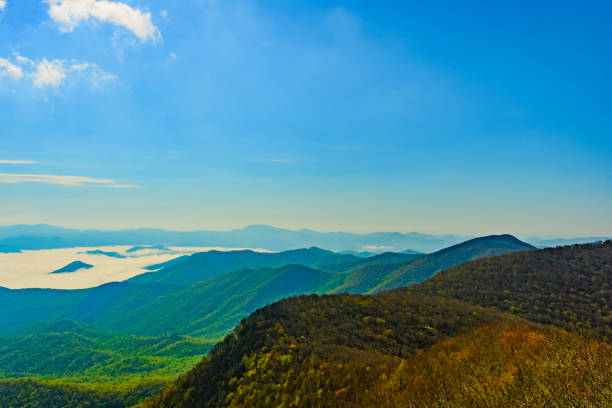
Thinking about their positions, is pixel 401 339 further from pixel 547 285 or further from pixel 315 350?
pixel 547 285

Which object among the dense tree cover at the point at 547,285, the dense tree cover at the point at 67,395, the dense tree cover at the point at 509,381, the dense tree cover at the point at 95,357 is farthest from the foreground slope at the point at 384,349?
the dense tree cover at the point at 95,357

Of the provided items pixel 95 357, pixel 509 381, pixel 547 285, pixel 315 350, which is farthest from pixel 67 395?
pixel 547 285

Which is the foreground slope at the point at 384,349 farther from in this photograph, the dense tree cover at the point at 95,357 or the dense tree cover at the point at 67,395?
the dense tree cover at the point at 95,357

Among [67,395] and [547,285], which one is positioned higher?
[547,285]

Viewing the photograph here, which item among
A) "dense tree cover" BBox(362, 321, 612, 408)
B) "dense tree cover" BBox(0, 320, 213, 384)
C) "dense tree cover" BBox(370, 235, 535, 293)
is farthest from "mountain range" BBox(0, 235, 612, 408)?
"dense tree cover" BBox(370, 235, 535, 293)

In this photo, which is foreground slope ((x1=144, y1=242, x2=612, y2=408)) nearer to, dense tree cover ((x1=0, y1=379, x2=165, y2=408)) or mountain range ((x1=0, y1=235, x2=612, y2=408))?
mountain range ((x1=0, y1=235, x2=612, y2=408))

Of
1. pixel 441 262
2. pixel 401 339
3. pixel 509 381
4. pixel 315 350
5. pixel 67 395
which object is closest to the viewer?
pixel 509 381
